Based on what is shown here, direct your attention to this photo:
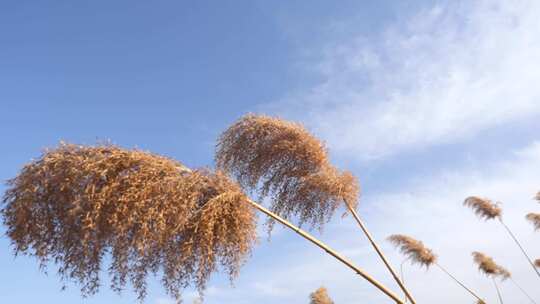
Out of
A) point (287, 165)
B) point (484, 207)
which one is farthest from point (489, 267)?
point (287, 165)

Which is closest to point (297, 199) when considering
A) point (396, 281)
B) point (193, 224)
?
point (396, 281)

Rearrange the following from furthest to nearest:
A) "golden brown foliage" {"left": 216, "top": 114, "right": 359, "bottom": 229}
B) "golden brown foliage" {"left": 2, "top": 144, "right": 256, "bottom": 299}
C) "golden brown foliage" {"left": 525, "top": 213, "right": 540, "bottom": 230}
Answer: "golden brown foliage" {"left": 525, "top": 213, "right": 540, "bottom": 230} → "golden brown foliage" {"left": 216, "top": 114, "right": 359, "bottom": 229} → "golden brown foliage" {"left": 2, "top": 144, "right": 256, "bottom": 299}

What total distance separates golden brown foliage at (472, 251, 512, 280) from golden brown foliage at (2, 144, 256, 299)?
823cm

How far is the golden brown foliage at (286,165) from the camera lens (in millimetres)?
5699

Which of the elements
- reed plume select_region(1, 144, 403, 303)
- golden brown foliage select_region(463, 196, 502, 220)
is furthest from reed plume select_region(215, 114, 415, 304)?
golden brown foliage select_region(463, 196, 502, 220)

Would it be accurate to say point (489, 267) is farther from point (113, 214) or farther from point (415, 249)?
point (113, 214)

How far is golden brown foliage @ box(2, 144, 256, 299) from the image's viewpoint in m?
3.79

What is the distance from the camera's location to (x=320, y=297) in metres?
7.79

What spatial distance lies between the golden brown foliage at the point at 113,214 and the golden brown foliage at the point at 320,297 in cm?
396

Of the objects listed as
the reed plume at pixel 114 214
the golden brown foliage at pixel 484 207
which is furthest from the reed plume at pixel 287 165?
the golden brown foliage at pixel 484 207

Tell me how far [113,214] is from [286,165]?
8.13ft

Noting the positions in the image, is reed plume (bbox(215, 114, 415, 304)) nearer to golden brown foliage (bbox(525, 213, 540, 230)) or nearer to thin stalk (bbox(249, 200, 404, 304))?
thin stalk (bbox(249, 200, 404, 304))

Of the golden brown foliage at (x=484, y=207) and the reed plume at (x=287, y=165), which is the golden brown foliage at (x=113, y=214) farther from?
the golden brown foliage at (x=484, y=207)

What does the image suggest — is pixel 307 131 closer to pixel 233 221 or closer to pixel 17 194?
pixel 233 221
